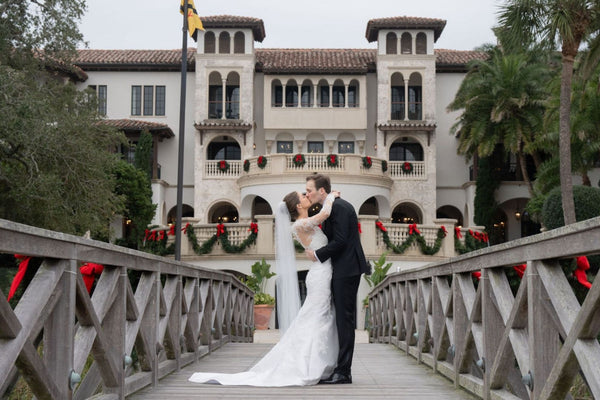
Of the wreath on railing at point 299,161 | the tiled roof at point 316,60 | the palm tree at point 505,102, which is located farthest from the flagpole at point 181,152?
the tiled roof at point 316,60

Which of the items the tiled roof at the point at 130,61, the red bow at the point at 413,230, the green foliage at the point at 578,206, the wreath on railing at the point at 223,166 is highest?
the tiled roof at the point at 130,61

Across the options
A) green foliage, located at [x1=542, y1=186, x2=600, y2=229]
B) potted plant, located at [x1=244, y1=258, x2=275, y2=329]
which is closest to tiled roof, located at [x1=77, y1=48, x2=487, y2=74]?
potted plant, located at [x1=244, y1=258, x2=275, y2=329]

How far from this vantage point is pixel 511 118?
39312 mm

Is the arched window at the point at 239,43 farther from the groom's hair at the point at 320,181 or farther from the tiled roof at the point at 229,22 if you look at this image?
the groom's hair at the point at 320,181

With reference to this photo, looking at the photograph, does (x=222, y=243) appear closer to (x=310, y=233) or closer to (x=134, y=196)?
(x=134, y=196)

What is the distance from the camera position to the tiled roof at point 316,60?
43812 millimetres

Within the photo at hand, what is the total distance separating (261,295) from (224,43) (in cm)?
2149

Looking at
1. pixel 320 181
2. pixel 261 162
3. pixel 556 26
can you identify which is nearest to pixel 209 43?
pixel 261 162

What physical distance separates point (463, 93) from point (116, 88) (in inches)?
798

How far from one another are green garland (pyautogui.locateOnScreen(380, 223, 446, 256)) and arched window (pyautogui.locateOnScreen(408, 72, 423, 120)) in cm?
1606

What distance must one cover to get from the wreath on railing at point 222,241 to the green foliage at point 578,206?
1075 centimetres

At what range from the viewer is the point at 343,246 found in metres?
7.49

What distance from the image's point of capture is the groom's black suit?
7449 mm

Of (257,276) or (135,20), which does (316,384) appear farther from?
(135,20)
